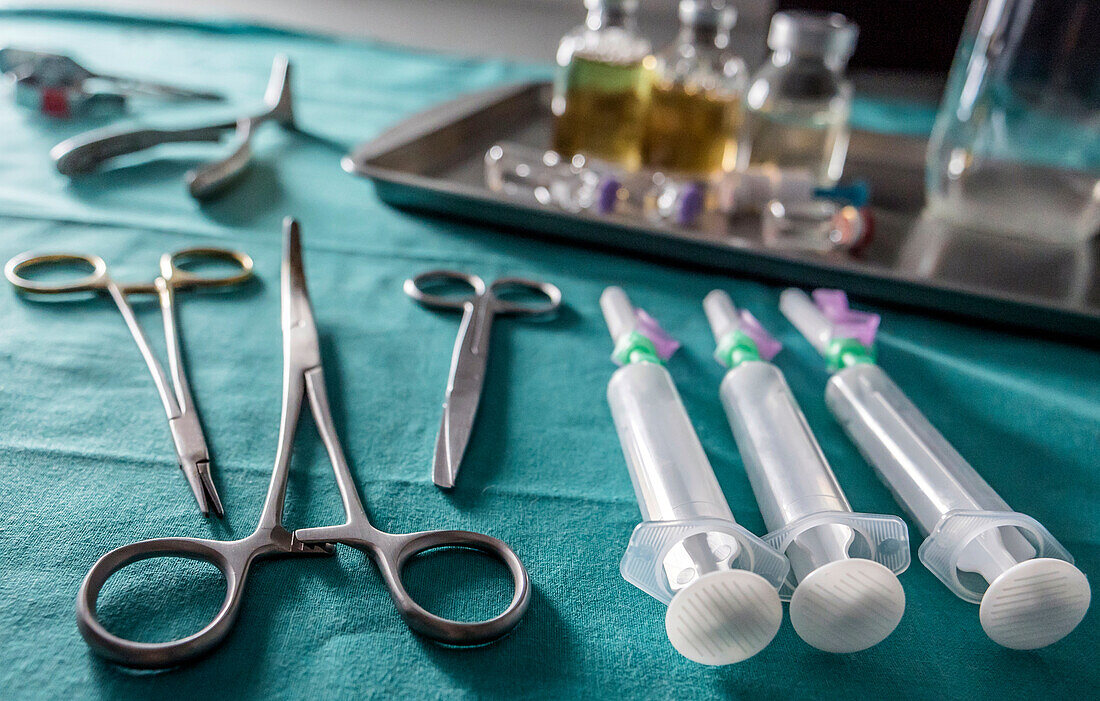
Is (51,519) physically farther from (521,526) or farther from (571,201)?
(571,201)

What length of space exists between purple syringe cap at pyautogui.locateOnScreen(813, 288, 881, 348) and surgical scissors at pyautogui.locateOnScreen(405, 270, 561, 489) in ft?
0.51

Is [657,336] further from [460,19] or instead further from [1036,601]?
[460,19]

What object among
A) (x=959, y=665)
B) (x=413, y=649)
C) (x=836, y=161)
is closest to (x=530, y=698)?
(x=413, y=649)

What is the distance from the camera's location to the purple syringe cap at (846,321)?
441 mm

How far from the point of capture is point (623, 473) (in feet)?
1.17

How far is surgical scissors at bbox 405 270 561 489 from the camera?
346 millimetres

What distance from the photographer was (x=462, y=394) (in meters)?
0.38

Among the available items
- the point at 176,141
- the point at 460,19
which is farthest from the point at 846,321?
the point at 460,19

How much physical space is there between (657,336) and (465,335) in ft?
0.33

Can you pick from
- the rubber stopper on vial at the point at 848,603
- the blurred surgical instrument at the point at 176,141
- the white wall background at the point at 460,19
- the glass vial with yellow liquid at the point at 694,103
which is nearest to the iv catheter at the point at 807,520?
the rubber stopper on vial at the point at 848,603

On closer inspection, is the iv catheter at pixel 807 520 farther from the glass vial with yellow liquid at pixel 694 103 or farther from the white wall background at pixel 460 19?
the white wall background at pixel 460 19

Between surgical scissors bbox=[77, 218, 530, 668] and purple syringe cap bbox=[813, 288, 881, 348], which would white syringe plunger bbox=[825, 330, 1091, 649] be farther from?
surgical scissors bbox=[77, 218, 530, 668]

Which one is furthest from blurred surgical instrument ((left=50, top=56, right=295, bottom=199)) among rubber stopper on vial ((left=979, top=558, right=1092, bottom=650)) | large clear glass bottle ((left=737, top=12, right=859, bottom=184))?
rubber stopper on vial ((left=979, top=558, right=1092, bottom=650))

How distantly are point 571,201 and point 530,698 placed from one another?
0.41m
